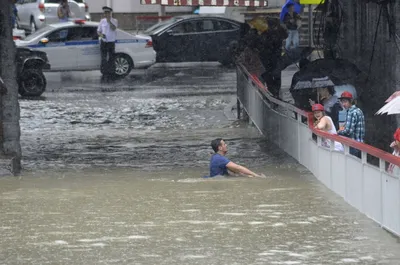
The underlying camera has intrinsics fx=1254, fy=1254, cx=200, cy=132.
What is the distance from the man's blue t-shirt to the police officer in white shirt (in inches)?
705

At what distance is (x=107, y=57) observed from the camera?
34625 millimetres

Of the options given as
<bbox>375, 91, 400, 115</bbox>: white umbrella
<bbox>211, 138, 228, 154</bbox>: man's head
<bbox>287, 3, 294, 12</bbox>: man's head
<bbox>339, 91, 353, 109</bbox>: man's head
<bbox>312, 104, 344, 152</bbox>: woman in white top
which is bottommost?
<bbox>211, 138, 228, 154</bbox>: man's head

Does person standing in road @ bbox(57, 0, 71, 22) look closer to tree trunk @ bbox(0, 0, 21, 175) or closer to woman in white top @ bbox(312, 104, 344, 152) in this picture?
tree trunk @ bbox(0, 0, 21, 175)

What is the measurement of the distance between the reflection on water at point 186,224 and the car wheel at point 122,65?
1860 cm

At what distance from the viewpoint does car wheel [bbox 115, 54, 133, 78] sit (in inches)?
1379

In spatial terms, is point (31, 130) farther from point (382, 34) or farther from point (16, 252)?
point (16, 252)

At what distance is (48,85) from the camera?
33344mm

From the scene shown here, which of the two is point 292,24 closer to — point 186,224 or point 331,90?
point 331,90

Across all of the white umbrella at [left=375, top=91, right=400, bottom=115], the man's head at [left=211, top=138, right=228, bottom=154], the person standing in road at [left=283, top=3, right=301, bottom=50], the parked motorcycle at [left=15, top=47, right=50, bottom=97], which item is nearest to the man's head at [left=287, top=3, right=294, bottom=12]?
the person standing in road at [left=283, top=3, right=301, bottom=50]

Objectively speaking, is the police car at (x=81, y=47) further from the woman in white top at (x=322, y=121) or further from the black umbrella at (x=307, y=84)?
the woman in white top at (x=322, y=121)

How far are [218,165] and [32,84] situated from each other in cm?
1425

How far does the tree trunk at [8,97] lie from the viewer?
1780 centimetres

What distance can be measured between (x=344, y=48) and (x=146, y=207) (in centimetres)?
1176

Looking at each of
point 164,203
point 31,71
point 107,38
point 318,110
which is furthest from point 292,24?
point 164,203
